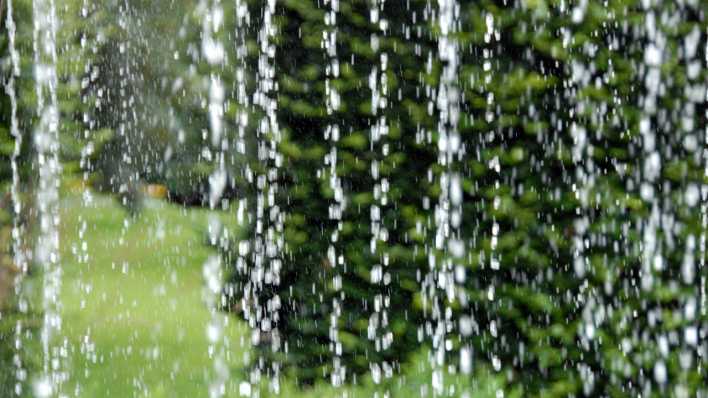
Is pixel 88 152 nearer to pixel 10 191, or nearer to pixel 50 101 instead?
pixel 50 101

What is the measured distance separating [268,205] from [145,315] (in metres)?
2.25

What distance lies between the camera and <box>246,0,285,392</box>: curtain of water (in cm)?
428

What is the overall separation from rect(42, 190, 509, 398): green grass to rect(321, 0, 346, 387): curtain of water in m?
0.21

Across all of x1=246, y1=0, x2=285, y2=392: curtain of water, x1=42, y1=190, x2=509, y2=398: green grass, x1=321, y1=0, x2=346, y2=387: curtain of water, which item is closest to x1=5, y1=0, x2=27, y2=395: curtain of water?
x1=42, y1=190, x2=509, y2=398: green grass

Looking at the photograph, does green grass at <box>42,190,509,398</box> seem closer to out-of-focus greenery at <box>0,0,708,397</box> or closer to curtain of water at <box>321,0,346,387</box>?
curtain of water at <box>321,0,346,387</box>

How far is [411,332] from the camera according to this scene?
4.19 m

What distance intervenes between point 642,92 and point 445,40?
82 cm

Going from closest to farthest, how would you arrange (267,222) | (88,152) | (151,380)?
(267,222), (151,380), (88,152)

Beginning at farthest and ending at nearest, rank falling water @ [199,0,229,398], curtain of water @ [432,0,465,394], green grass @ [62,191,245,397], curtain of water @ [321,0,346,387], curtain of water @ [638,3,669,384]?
green grass @ [62,191,245,397]
falling water @ [199,0,229,398]
curtain of water @ [321,0,346,387]
curtain of water @ [432,0,465,394]
curtain of water @ [638,3,669,384]

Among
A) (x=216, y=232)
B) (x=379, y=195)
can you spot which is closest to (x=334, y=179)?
(x=379, y=195)

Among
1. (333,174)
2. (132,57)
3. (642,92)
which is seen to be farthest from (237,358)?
(132,57)

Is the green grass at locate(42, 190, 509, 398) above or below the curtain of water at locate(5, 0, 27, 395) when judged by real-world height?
below

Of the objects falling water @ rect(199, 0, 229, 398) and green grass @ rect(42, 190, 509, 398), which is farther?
falling water @ rect(199, 0, 229, 398)

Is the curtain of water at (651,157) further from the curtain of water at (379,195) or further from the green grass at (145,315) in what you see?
the curtain of water at (379,195)
